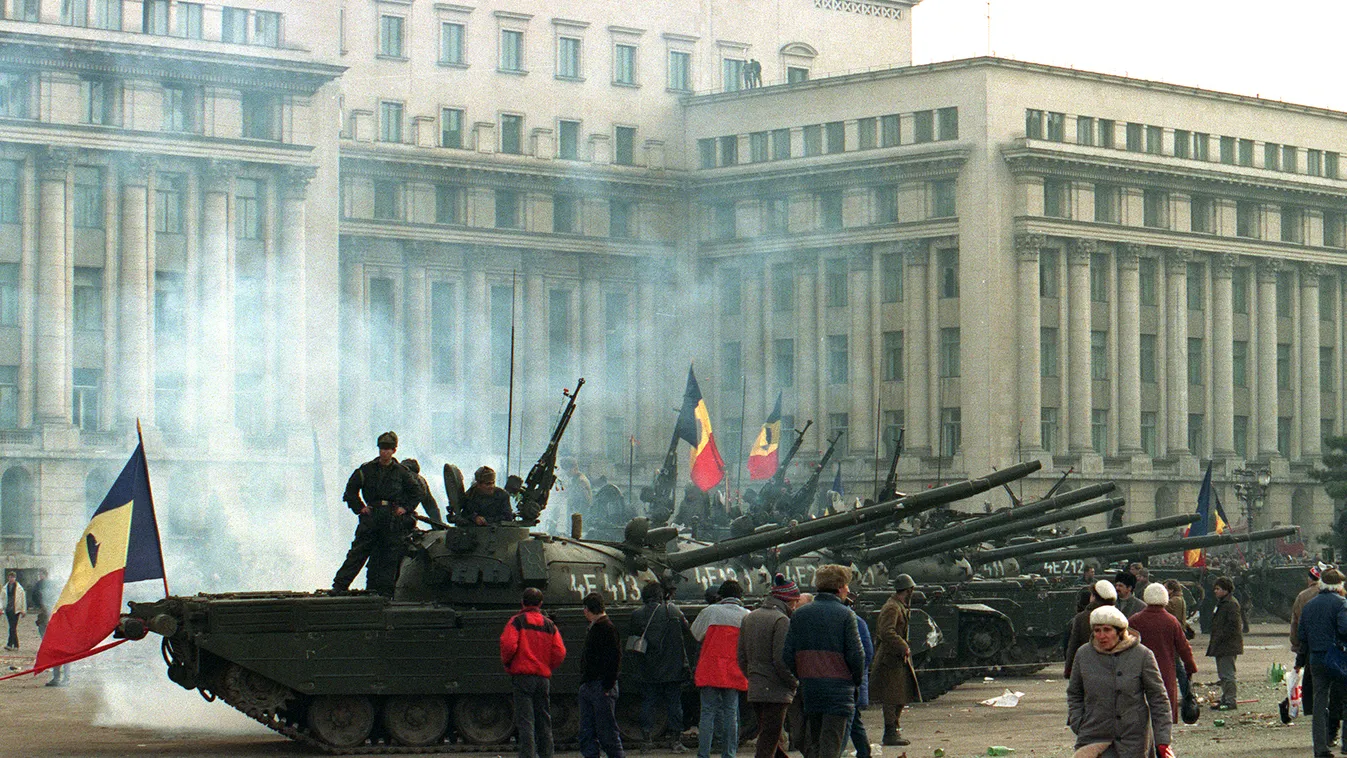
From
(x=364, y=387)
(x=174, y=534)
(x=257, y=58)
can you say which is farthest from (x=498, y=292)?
(x=174, y=534)

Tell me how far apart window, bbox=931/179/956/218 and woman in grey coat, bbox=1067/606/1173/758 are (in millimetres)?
73599

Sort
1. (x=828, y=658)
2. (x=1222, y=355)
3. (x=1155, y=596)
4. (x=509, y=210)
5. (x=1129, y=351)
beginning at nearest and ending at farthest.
Result: (x=828, y=658), (x=1155, y=596), (x=509, y=210), (x=1129, y=351), (x=1222, y=355)

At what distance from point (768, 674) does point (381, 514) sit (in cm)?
718

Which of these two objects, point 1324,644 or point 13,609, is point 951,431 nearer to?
point 13,609

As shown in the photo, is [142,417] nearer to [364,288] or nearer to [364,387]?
[364,387]

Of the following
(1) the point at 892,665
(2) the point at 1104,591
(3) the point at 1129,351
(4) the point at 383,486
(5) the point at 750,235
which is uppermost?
(5) the point at 750,235

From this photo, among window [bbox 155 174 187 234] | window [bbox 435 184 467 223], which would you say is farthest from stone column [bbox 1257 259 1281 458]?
window [bbox 155 174 187 234]

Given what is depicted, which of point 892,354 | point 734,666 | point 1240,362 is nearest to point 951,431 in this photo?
point 892,354

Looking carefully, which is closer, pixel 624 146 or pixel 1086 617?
pixel 1086 617

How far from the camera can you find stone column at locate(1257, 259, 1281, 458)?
95.0 meters

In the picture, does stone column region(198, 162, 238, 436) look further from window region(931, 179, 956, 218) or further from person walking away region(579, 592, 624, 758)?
person walking away region(579, 592, 624, 758)

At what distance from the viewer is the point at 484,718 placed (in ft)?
83.9

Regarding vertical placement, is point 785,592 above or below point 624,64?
below

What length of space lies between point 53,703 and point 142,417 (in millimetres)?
Answer: 40170
